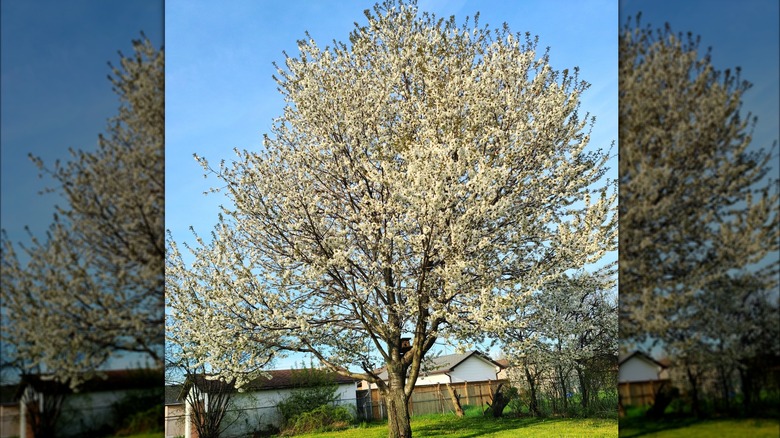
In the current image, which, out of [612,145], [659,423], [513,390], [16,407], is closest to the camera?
[16,407]

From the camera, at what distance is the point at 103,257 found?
6.30ft

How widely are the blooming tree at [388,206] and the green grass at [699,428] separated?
5757 mm

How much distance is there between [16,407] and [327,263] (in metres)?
6.56

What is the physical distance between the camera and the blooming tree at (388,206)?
328 inches

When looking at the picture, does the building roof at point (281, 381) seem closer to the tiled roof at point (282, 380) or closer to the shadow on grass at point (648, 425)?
the tiled roof at point (282, 380)

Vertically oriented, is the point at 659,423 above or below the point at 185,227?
below

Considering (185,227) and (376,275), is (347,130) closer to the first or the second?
(376,275)

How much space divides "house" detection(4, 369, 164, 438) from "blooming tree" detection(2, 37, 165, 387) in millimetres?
33

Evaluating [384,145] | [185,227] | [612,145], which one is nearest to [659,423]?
[384,145]

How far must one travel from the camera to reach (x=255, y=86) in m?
13.4

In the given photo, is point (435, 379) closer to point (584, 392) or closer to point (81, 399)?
point (584, 392)

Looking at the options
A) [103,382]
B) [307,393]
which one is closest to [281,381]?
[307,393]

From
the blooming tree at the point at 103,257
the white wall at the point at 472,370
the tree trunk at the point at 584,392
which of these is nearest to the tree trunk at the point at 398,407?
the tree trunk at the point at 584,392

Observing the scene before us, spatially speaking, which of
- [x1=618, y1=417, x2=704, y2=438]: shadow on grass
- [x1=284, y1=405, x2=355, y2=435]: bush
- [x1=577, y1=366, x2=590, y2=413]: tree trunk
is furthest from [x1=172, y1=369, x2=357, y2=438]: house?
[x1=618, y1=417, x2=704, y2=438]: shadow on grass
